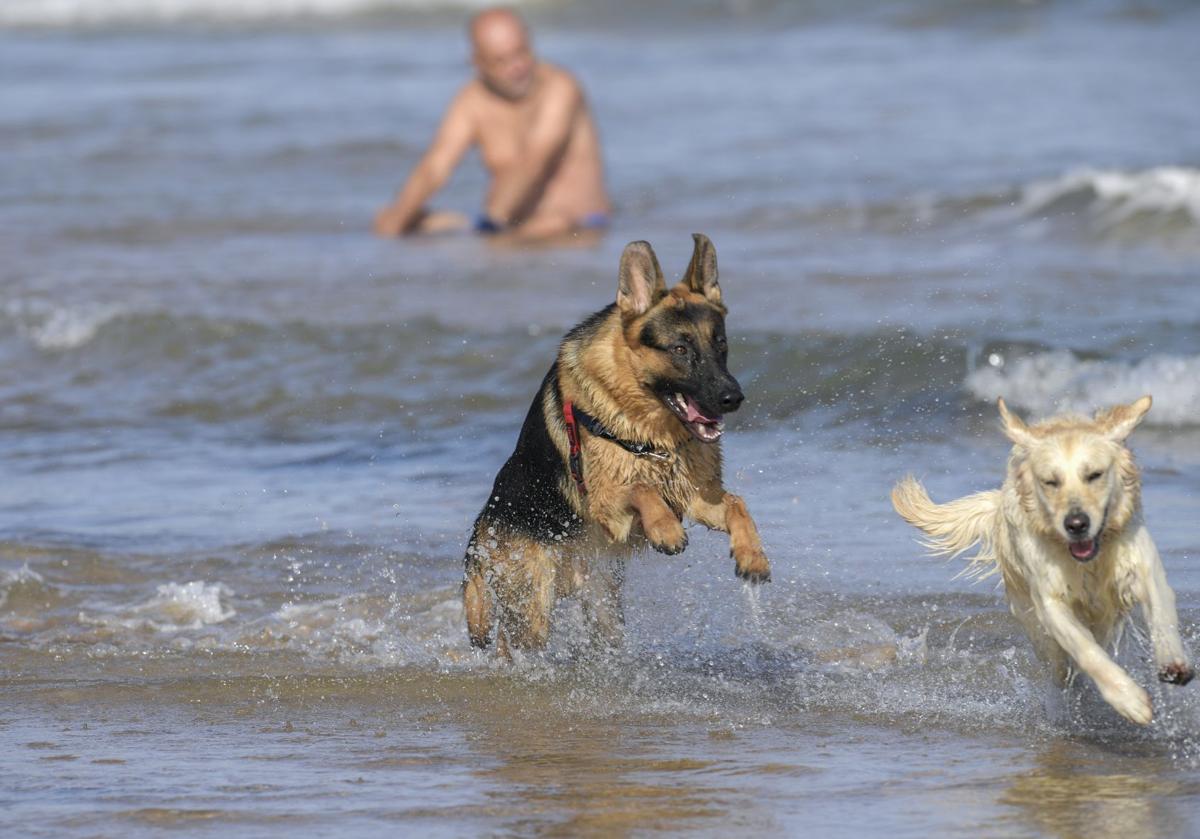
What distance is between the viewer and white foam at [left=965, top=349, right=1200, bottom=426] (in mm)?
9125

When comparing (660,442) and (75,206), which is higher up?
(75,206)

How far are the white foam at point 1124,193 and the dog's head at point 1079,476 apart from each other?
28.2 ft

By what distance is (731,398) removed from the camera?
5699mm

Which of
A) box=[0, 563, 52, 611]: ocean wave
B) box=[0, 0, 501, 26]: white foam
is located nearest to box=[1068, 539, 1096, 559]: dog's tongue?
Result: box=[0, 563, 52, 611]: ocean wave

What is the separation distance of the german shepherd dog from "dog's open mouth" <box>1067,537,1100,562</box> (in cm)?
111

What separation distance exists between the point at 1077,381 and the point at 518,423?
3.02 m

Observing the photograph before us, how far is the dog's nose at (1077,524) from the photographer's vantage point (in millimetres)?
4715

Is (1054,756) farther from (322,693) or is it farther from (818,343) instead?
(818,343)

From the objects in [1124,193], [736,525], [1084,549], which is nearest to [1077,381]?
[736,525]

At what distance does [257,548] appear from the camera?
25.2 ft

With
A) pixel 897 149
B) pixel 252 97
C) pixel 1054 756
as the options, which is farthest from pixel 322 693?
pixel 252 97

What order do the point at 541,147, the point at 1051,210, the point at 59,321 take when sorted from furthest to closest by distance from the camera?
1. the point at 541,147
2. the point at 1051,210
3. the point at 59,321

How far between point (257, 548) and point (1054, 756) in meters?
3.85

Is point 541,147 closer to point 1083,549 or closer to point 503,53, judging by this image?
point 503,53
